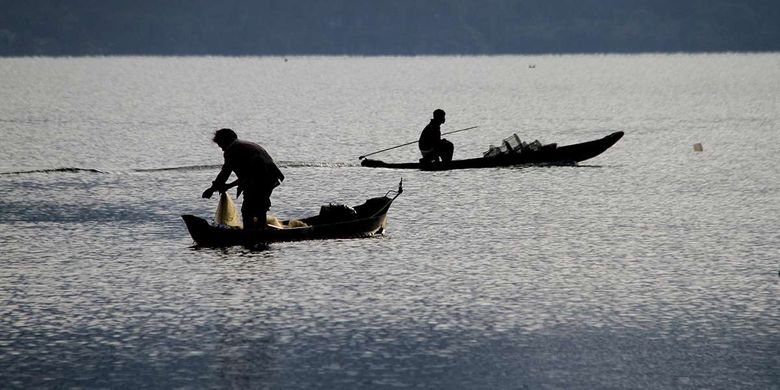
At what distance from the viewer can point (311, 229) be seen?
22641mm

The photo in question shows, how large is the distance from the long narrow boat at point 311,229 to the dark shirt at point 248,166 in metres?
0.79

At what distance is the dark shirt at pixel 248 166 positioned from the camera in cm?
2197

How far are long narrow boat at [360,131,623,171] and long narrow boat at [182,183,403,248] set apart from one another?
42.4 feet

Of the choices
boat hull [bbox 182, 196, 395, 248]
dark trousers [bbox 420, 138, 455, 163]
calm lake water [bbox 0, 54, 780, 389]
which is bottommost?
calm lake water [bbox 0, 54, 780, 389]

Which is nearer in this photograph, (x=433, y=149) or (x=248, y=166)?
(x=248, y=166)

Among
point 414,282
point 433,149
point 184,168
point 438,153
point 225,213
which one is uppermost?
point 184,168

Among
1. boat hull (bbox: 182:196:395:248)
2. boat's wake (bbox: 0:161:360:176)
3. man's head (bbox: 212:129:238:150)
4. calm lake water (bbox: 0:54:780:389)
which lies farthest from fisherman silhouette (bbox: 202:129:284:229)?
boat's wake (bbox: 0:161:360:176)

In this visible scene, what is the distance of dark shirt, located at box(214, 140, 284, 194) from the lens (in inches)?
865

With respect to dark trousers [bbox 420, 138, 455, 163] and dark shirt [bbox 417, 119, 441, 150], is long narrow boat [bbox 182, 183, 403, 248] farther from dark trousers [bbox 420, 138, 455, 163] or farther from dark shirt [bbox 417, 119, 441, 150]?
dark trousers [bbox 420, 138, 455, 163]

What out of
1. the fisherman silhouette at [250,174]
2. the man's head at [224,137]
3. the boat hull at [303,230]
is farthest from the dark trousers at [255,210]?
Result: the man's head at [224,137]

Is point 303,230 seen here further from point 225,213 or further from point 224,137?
→ point 224,137

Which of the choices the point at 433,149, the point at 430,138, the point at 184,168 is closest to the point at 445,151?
the point at 433,149

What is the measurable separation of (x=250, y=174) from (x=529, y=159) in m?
16.5

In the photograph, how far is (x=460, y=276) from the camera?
19562mm
